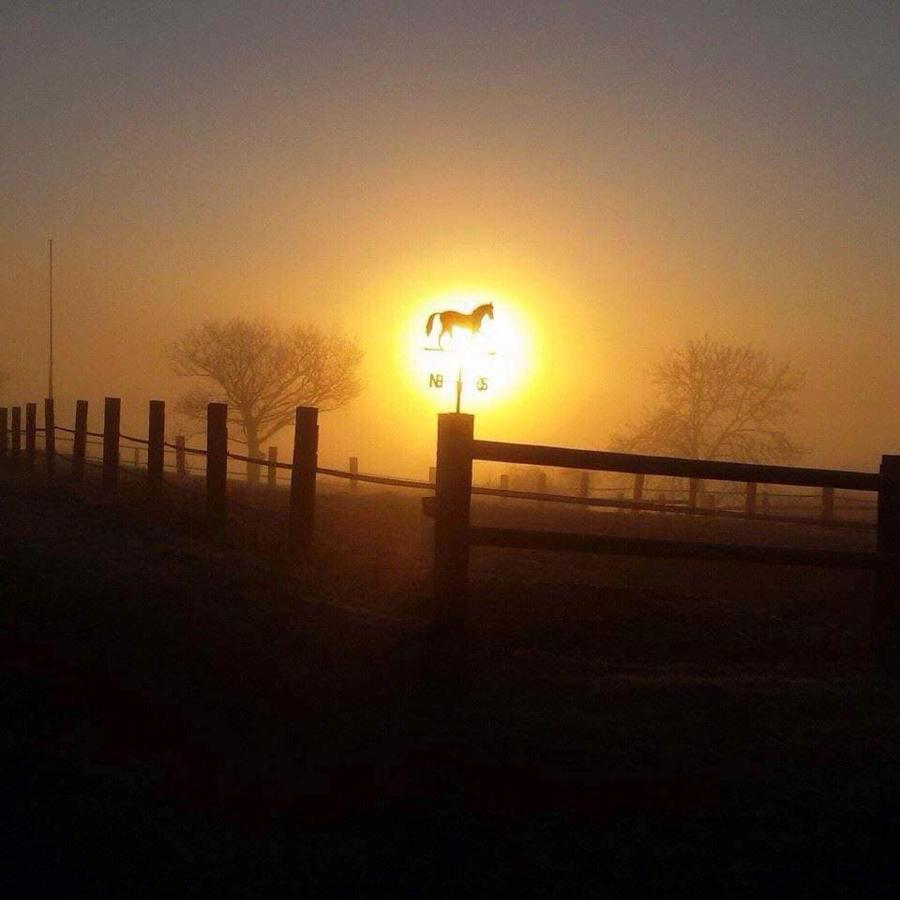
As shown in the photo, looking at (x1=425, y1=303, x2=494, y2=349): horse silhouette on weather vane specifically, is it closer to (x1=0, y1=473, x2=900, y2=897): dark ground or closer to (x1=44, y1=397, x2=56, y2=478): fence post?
(x1=44, y1=397, x2=56, y2=478): fence post

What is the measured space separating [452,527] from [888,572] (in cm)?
278

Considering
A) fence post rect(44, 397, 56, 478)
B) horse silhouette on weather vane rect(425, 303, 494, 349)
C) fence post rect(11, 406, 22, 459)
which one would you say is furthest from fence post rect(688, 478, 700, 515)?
fence post rect(11, 406, 22, 459)

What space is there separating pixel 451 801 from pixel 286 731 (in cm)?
93

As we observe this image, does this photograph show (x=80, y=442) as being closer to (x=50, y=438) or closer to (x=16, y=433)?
(x=50, y=438)

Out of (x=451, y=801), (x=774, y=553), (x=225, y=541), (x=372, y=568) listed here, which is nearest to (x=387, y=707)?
(x=451, y=801)

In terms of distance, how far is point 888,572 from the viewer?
659 centimetres

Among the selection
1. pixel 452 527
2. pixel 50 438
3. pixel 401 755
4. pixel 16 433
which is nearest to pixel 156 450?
pixel 50 438

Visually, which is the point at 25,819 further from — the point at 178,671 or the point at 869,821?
the point at 869,821

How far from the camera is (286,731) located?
176 inches

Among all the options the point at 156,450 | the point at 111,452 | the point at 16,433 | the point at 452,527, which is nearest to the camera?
the point at 452,527

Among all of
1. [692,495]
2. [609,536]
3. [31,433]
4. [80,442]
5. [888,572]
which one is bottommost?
[692,495]

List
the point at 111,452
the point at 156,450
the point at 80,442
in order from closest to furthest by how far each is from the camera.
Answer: the point at 156,450
the point at 111,452
the point at 80,442

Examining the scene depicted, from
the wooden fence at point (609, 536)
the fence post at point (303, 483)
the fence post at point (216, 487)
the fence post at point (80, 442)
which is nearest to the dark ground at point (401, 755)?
the wooden fence at point (609, 536)

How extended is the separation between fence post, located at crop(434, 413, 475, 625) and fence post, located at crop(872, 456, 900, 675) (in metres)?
2.63
